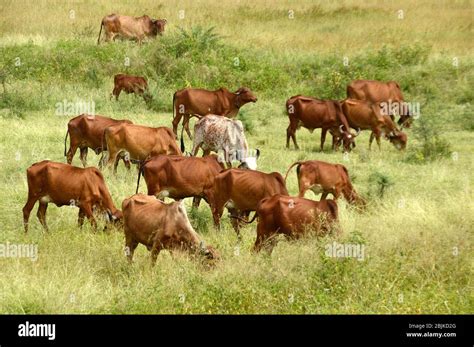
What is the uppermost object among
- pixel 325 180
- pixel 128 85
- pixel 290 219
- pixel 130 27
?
pixel 130 27

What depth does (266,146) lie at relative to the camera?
18.7 m

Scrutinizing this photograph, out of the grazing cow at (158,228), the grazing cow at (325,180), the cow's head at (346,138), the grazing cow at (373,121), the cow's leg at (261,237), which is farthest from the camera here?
the grazing cow at (373,121)

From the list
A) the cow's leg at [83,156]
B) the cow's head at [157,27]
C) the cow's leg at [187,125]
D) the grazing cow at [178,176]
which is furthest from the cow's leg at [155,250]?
the cow's head at [157,27]

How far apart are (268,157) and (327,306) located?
8439 millimetres

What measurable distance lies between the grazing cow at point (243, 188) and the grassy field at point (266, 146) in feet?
1.09

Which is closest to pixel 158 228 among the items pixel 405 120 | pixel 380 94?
pixel 405 120

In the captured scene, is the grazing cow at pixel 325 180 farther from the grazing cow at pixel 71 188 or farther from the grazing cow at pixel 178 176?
the grazing cow at pixel 71 188

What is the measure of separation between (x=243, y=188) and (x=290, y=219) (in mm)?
1547

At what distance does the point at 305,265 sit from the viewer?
9.67m

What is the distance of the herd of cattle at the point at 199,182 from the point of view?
400 inches

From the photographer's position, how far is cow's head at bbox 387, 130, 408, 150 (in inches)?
733

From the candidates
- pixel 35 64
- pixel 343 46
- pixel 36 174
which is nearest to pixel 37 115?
pixel 35 64

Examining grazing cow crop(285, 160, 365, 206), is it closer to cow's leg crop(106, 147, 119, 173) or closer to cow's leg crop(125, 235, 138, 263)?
cow's leg crop(106, 147, 119, 173)

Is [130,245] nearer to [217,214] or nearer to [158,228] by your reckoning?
[158,228]
